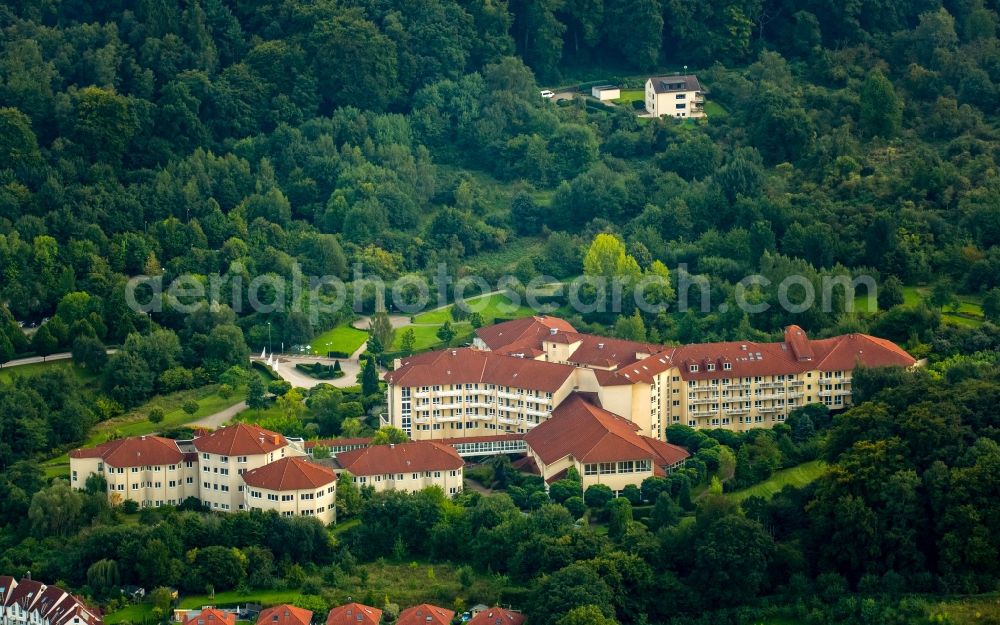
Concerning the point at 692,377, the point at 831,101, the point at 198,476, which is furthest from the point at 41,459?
the point at 831,101

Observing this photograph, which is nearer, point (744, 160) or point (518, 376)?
point (518, 376)

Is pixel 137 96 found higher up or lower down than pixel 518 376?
higher up

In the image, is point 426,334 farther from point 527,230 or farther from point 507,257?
point 527,230

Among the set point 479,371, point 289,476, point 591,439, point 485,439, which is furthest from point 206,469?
point 591,439

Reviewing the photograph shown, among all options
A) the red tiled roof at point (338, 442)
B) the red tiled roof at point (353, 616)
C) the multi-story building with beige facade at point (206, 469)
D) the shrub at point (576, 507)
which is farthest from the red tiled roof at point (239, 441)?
the shrub at point (576, 507)

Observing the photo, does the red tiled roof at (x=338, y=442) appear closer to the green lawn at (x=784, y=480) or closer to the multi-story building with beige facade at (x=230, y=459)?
the multi-story building with beige facade at (x=230, y=459)

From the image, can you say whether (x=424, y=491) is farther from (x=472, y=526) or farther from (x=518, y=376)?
(x=518, y=376)
